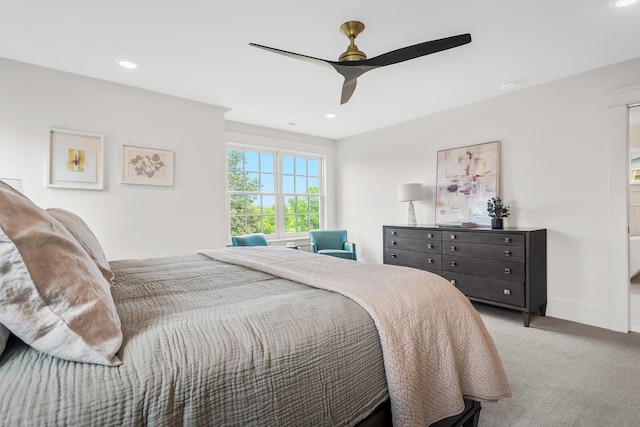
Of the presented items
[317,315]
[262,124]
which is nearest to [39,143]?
[262,124]

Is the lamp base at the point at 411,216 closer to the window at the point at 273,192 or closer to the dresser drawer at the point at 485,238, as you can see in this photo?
the dresser drawer at the point at 485,238

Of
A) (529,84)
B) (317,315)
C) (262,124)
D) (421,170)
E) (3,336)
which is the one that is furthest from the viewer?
(262,124)

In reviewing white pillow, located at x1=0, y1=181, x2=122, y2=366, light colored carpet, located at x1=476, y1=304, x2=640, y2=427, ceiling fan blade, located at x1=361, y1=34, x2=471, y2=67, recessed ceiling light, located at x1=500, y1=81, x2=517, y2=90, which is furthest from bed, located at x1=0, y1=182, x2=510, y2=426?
recessed ceiling light, located at x1=500, y1=81, x2=517, y2=90

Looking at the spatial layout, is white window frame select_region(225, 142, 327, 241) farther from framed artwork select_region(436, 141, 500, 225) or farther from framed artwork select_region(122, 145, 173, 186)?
framed artwork select_region(436, 141, 500, 225)

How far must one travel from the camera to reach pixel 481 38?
7.95 feet

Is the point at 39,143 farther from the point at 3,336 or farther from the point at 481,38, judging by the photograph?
the point at 481,38

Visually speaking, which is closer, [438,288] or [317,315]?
[317,315]

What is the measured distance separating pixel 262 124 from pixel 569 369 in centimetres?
444

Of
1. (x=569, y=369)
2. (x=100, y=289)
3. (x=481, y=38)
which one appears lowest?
(x=569, y=369)

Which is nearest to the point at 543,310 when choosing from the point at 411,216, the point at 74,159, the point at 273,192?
the point at 411,216

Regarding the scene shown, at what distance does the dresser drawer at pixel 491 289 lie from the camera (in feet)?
9.86

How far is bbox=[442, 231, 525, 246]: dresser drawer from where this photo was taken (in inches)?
119

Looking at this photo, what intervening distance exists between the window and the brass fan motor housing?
292cm

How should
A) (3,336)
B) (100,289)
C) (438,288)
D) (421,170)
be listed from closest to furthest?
(3,336) → (100,289) → (438,288) → (421,170)
